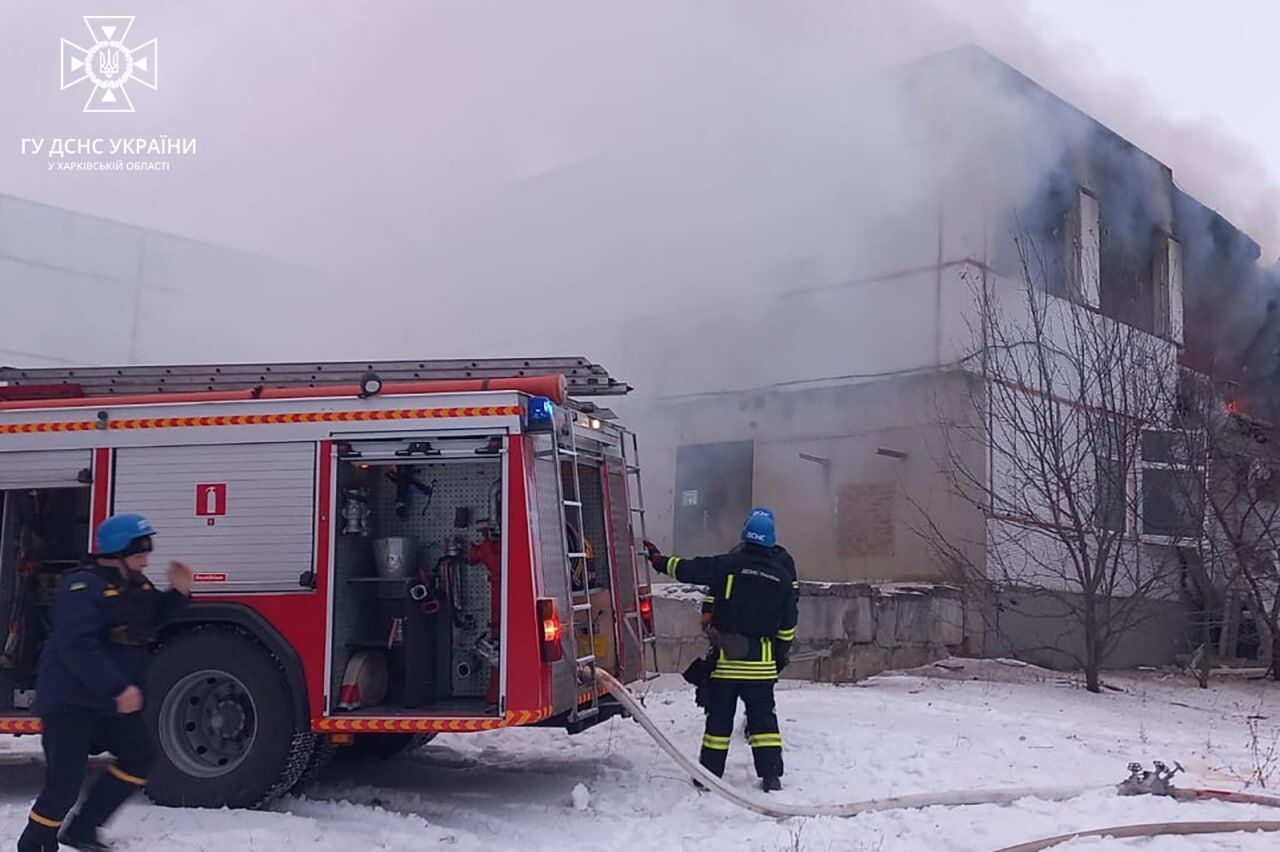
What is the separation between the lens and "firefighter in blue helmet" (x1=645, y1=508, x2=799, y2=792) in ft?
19.9

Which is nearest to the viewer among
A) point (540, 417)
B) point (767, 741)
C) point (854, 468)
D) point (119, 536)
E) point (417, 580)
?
point (119, 536)

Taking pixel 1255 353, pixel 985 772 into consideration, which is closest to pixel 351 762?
pixel 985 772

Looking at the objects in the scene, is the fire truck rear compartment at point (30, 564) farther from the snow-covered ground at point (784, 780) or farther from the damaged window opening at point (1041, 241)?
the damaged window opening at point (1041, 241)

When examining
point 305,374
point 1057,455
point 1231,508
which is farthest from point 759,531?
point 1231,508

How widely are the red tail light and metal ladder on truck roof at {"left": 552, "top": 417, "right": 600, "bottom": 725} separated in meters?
0.25

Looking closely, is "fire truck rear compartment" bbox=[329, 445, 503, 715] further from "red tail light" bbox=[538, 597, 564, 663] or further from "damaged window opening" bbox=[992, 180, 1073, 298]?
"damaged window opening" bbox=[992, 180, 1073, 298]

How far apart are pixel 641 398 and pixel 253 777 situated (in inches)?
435

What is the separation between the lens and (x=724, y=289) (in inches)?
597

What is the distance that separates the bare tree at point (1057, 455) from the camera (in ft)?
35.7

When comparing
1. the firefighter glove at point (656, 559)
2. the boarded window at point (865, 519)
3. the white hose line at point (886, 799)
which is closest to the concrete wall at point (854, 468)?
the boarded window at point (865, 519)

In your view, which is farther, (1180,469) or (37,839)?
(1180,469)

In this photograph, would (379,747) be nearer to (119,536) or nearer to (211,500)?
(211,500)

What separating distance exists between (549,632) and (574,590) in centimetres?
75

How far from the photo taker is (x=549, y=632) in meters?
5.57
